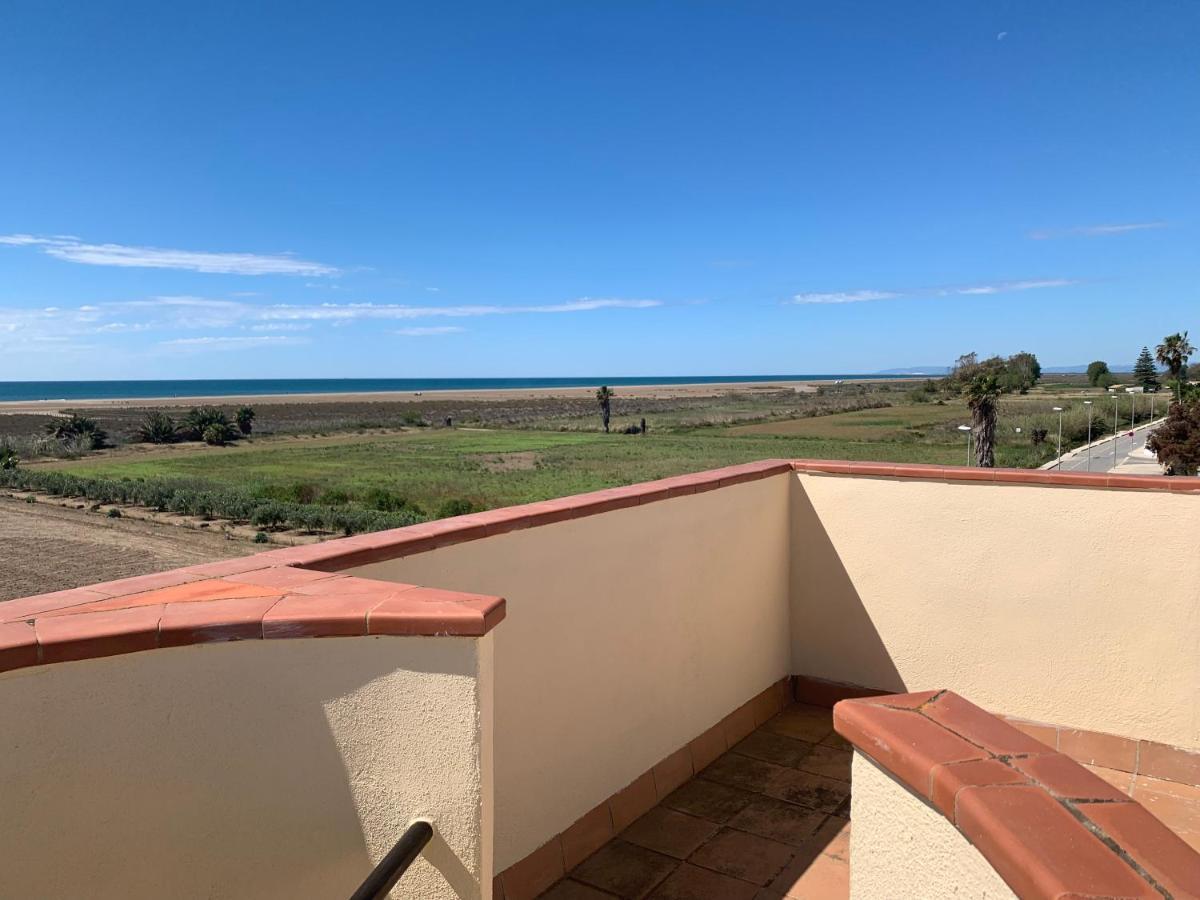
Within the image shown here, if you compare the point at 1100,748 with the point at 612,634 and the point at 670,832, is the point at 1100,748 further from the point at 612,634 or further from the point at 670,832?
the point at 612,634

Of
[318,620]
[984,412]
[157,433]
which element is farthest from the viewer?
[157,433]

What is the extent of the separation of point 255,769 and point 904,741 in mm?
1225

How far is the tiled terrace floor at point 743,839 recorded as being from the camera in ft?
7.93

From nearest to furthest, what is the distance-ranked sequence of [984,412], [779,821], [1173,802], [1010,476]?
[779,821]
[1173,802]
[1010,476]
[984,412]

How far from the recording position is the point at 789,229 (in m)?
35.8

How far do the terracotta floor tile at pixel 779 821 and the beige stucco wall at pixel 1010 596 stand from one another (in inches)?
44.9

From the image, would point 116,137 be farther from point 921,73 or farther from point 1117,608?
point 1117,608

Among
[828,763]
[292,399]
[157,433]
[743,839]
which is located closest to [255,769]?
[743,839]

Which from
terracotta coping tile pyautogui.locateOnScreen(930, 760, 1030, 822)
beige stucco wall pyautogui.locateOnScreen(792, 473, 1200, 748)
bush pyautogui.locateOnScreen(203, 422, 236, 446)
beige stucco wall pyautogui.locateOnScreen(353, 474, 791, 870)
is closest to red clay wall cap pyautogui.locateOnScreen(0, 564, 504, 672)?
beige stucco wall pyautogui.locateOnScreen(353, 474, 791, 870)

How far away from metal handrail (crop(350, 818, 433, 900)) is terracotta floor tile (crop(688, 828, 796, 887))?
1.44 metres

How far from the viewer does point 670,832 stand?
109 inches

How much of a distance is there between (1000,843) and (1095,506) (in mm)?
2911

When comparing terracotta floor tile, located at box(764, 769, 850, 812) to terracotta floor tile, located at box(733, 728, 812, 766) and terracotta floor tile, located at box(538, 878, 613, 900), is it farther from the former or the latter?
terracotta floor tile, located at box(538, 878, 613, 900)

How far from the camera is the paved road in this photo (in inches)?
1016
